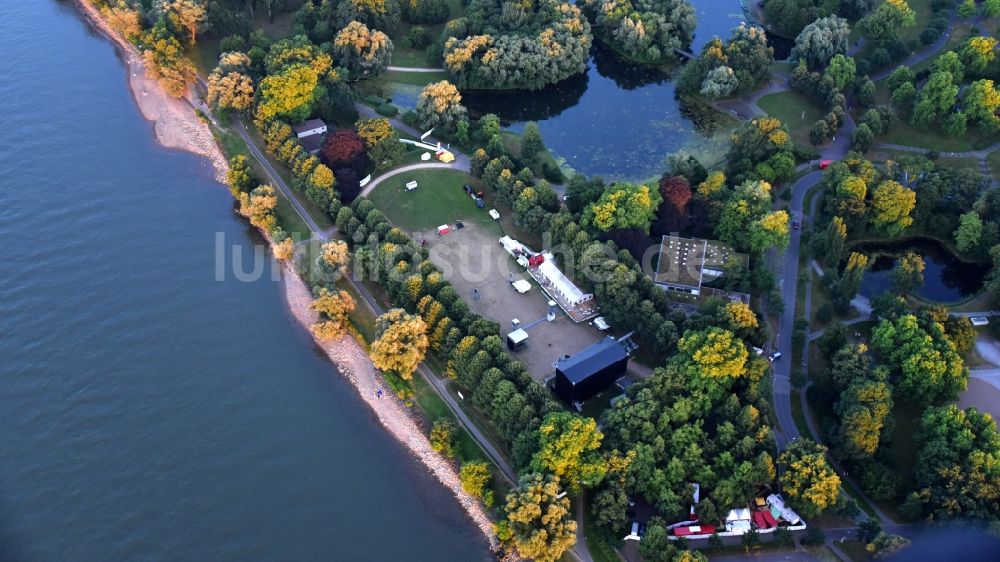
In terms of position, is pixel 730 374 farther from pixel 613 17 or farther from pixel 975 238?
pixel 613 17

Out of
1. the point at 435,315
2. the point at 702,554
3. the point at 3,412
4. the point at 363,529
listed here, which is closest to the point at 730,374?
the point at 702,554

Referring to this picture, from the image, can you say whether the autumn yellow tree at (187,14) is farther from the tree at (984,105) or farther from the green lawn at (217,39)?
the tree at (984,105)

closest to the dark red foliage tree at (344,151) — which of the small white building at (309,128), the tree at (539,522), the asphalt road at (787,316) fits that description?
the small white building at (309,128)

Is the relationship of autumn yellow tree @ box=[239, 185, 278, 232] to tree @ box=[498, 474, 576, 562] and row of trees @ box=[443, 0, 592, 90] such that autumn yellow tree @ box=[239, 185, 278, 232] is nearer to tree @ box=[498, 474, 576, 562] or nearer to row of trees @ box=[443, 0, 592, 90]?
row of trees @ box=[443, 0, 592, 90]

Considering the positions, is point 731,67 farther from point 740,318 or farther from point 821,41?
point 740,318

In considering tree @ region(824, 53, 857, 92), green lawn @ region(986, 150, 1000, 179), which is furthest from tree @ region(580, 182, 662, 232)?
green lawn @ region(986, 150, 1000, 179)
